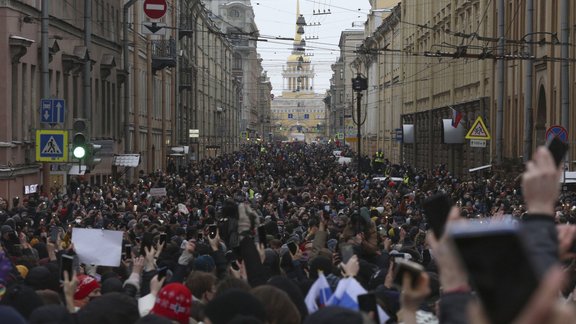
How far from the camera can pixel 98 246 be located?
939 centimetres

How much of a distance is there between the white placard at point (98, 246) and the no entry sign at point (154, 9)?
87.6 ft

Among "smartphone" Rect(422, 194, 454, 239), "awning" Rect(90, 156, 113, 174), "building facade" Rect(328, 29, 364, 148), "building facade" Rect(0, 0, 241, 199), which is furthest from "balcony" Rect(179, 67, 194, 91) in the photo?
"smartphone" Rect(422, 194, 454, 239)

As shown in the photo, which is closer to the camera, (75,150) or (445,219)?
(445,219)

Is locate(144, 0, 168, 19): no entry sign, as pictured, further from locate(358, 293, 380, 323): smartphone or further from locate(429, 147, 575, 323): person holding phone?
locate(429, 147, 575, 323): person holding phone

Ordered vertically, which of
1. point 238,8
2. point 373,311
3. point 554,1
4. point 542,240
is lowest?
point 373,311

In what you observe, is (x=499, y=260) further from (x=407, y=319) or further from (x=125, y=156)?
(x=125, y=156)

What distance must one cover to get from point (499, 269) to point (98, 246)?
7.52 m

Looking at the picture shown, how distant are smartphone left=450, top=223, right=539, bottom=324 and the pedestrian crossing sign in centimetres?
2080

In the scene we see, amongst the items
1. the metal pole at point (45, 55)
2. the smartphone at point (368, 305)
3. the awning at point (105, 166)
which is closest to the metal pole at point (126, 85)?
the awning at point (105, 166)

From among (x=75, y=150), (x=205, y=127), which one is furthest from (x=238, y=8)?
(x=75, y=150)

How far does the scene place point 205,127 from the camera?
88.7 meters

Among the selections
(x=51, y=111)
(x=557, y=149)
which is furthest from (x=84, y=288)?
(x=51, y=111)

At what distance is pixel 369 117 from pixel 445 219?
97.5 m

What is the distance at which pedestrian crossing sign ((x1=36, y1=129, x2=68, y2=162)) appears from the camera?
22.5 meters
